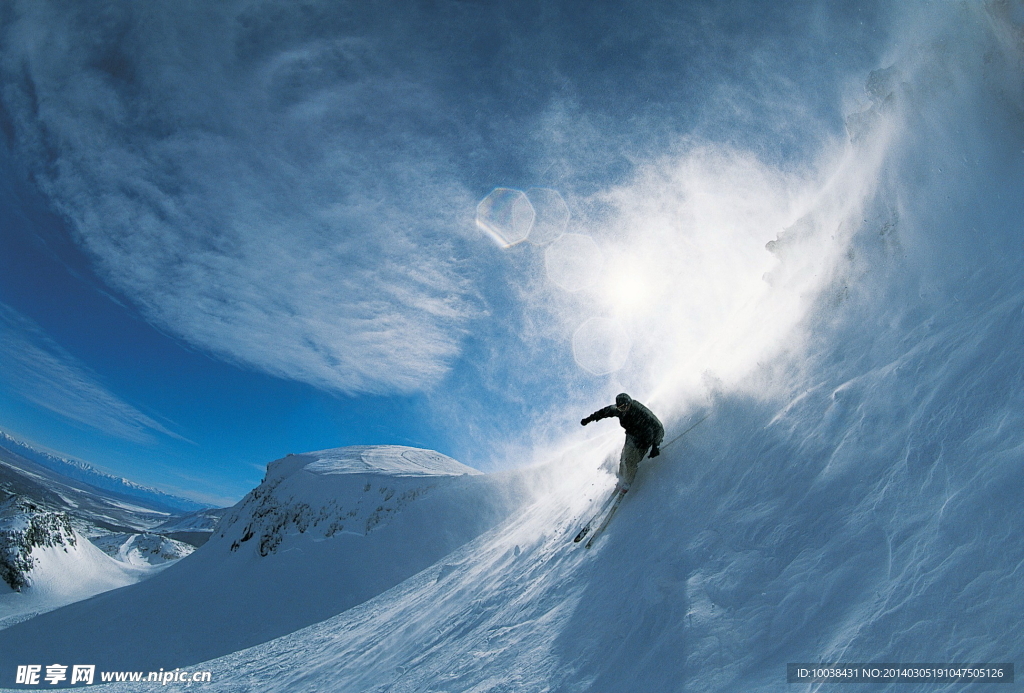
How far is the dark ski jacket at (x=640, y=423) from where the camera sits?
8.28 m

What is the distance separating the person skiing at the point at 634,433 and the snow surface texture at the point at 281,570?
1454cm

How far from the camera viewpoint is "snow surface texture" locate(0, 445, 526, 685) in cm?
1978

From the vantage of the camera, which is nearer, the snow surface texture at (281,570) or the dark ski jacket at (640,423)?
the dark ski jacket at (640,423)

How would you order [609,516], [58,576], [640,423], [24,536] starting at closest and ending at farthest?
[609,516], [640,423], [24,536], [58,576]

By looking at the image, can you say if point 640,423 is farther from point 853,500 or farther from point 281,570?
point 281,570

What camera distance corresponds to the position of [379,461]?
127 feet

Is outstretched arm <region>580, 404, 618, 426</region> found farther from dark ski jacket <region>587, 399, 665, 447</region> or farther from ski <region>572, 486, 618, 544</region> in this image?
ski <region>572, 486, 618, 544</region>

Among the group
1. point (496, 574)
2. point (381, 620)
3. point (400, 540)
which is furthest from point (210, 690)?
point (400, 540)

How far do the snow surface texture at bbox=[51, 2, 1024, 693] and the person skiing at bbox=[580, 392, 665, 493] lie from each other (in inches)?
11.6

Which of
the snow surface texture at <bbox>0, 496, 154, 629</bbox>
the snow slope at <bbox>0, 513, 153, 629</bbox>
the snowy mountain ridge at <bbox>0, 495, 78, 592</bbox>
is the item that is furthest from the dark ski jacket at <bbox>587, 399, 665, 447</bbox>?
the snowy mountain ridge at <bbox>0, 495, 78, 592</bbox>

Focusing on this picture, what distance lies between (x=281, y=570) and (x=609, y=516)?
23.6 m

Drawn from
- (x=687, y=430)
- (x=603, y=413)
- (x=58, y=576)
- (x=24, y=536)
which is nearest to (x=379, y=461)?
(x=58, y=576)

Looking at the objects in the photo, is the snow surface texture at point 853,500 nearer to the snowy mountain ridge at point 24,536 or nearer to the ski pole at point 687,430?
the ski pole at point 687,430

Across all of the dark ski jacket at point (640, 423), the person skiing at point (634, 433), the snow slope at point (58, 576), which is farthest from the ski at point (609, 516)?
the snow slope at point (58, 576)
